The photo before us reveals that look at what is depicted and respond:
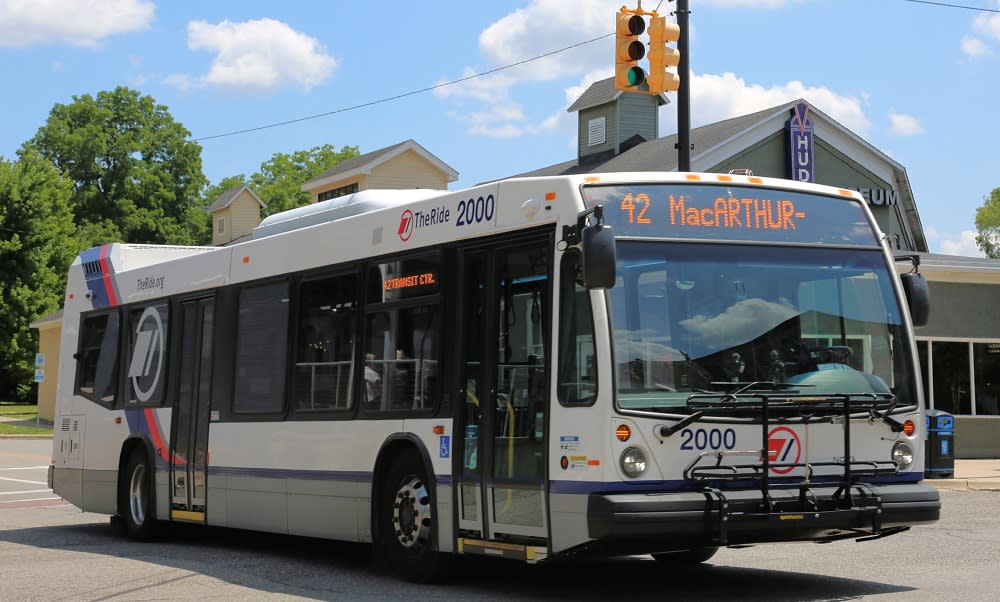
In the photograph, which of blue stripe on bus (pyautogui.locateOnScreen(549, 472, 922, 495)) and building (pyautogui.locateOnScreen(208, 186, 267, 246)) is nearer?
blue stripe on bus (pyautogui.locateOnScreen(549, 472, 922, 495))

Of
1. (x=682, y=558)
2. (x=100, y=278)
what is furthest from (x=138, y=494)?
(x=682, y=558)

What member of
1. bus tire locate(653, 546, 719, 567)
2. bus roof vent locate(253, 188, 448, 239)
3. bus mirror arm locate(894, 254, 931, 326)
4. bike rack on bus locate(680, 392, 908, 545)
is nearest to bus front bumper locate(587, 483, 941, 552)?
bike rack on bus locate(680, 392, 908, 545)

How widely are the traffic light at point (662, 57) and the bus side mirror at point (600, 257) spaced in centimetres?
782

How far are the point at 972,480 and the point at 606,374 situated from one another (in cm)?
1540

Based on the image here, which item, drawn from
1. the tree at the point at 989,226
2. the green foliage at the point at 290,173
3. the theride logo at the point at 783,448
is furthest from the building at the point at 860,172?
the tree at the point at 989,226

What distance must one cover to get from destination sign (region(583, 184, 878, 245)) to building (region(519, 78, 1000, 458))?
14.6 m

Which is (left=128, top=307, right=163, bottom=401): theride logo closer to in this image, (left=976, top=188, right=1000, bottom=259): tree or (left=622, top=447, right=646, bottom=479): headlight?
(left=622, top=447, right=646, bottom=479): headlight

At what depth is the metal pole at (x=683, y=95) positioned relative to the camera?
17.2 m

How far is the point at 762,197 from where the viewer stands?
9719 millimetres

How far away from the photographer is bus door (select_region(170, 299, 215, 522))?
14.4 m

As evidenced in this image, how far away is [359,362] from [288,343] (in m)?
1.43

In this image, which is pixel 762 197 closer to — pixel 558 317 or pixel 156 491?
pixel 558 317

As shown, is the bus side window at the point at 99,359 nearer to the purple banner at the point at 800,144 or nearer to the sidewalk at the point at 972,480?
the sidewalk at the point at 972,480

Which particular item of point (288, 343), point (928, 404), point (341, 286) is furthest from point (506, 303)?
point (928, 404)
